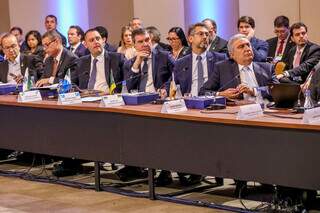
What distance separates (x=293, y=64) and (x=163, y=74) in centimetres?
192

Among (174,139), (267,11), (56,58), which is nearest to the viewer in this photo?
(174,139)

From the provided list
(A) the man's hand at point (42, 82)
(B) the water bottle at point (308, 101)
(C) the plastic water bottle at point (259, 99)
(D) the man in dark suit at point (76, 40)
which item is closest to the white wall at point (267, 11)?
(D) the man in dark suit at point (76, 40)

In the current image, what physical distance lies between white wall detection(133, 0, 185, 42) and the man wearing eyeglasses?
10.4 ft

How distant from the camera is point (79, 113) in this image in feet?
19.8

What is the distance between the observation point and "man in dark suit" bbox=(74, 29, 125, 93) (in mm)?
7090

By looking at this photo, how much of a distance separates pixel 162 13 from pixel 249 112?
20.9 ft

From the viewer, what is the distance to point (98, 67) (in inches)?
282

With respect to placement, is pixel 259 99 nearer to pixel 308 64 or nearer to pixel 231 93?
pixel 231 93

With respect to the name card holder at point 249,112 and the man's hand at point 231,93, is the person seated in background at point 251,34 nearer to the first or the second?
the man's hand at point 231,93

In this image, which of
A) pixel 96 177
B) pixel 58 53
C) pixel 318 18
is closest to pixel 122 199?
pixel 96 177

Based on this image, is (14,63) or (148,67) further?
(14,63)

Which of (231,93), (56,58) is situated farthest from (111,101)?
(56,58)

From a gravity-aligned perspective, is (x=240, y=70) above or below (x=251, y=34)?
below

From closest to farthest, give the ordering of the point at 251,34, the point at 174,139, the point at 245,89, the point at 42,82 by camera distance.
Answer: the point at 174,139
the point at 245,89
the point at 42,82
the point at 251,34
